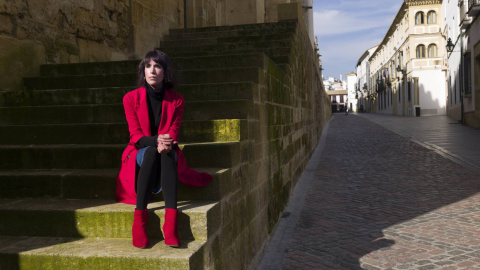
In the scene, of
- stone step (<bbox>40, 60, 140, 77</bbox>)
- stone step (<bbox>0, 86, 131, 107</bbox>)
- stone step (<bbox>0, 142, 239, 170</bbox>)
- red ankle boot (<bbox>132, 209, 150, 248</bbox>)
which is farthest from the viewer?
stone step (<bbox>40, 60, 140, 77</bbox>)

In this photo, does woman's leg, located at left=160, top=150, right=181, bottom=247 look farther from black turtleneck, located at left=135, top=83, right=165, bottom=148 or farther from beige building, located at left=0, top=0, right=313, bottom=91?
beige building, located at left=0, top=0, right=313, bottom=91

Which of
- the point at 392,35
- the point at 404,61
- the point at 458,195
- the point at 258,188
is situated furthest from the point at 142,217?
the point at 392,35

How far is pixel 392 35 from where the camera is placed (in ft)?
177

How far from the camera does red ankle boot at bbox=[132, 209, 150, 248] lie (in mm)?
2742

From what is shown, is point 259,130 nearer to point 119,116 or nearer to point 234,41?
→ point 119,116

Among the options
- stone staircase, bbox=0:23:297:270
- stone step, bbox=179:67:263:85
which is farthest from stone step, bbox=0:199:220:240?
stone step, bbox=179:67:263:85

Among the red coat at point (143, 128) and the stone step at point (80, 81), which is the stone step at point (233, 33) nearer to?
the stone step at point (80, 81)

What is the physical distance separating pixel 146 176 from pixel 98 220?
482mm

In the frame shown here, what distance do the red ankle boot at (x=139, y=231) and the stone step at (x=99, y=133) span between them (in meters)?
1.27

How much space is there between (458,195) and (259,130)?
4073mm

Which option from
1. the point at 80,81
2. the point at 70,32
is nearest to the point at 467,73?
the point at 70,32

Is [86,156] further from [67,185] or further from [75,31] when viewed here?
[75,31]

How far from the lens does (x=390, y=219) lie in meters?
5.74

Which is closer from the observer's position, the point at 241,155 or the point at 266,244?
the point at 241,155
